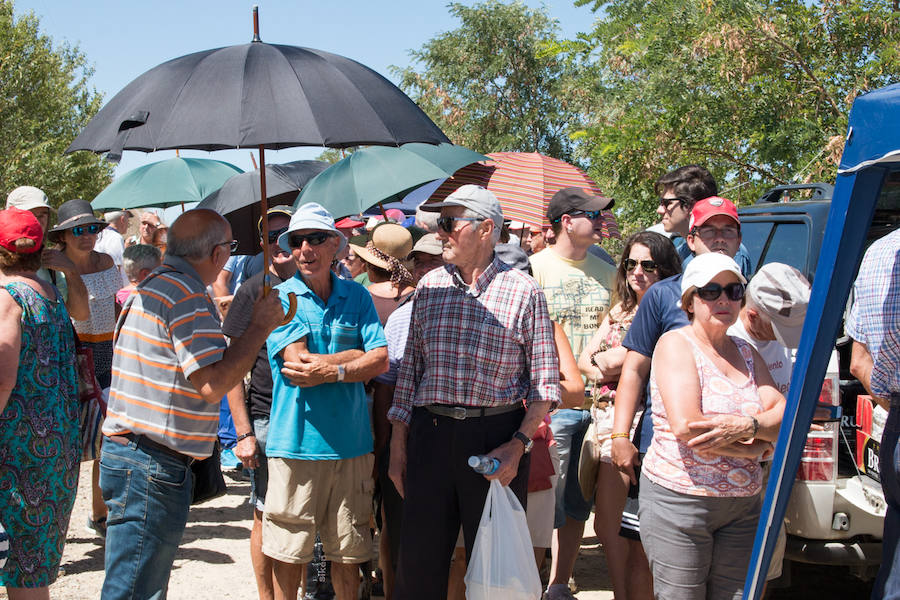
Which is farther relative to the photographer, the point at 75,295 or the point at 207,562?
the point at 207,562

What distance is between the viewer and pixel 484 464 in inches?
139

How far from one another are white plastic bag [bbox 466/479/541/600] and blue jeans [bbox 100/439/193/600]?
1.24 meters

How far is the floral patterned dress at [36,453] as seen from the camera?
11.2ft

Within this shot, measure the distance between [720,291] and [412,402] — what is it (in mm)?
Answer: 1381

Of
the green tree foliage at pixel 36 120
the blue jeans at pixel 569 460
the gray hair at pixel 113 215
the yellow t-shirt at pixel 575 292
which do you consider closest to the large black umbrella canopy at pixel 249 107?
the yellow t-shirt at pixel 575 292

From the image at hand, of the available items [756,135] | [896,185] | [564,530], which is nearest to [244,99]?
[564,530]

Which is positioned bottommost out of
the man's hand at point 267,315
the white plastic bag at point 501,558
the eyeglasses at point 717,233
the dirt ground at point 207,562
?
the dirt ground at point 207,562

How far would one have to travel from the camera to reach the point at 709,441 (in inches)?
129

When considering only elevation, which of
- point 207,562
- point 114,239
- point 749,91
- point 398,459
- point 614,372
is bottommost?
point 207,562

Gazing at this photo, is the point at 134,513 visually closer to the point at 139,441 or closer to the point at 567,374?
the point at 139,441

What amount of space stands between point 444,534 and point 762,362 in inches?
59.8

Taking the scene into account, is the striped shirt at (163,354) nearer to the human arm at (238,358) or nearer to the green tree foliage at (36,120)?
the human arm at (238,358)

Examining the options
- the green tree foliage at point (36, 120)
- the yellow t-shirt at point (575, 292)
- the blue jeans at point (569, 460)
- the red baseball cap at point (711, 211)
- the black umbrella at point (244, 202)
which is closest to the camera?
the red baseball cap at point (711, 211)

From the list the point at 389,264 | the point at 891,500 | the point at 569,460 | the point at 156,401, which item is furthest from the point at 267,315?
the point at 891,500
